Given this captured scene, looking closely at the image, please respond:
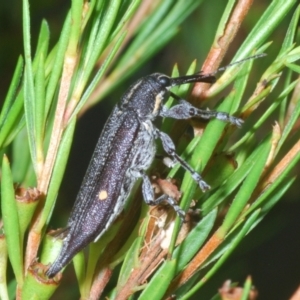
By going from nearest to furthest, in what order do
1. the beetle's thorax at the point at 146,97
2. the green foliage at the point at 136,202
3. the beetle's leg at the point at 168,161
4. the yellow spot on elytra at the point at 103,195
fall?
the green foliage at the point at 136,202 < the beetle's leg at the point at 168,161 < the yellow spot on elytra at the point at 103,195 < the beetle's thorax at the point at 146,97

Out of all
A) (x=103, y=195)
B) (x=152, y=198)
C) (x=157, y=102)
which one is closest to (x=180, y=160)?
(x=152, y=198)

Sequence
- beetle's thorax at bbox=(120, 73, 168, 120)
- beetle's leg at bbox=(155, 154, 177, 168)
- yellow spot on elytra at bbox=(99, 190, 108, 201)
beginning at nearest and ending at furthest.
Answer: beetle's leg at bbox=(155, 154, 177, 168), yellow spot on elytra at bbox=(99, 190, 108, 201), beetle's thorax at bbox=(120, 73, 168, 120)

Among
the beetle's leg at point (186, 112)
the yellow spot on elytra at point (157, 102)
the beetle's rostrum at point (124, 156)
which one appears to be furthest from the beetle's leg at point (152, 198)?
the yellow spot on elytra at point (157, 102)

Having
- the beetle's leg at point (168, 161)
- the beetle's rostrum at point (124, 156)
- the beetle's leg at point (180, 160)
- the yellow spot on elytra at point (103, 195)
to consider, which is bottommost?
the yellow spot on elytra at point (103, 195)

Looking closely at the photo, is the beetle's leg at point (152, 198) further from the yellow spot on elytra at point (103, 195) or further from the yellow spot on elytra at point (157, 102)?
the yellow spot on elytra at point (157, 102)

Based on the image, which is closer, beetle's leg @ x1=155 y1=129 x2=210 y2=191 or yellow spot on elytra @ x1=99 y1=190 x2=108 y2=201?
beetle's leg @ x1=155 y1=129 x2=210 y2=191

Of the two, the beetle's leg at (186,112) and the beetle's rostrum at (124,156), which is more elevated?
the beetle's leg at (186,112)

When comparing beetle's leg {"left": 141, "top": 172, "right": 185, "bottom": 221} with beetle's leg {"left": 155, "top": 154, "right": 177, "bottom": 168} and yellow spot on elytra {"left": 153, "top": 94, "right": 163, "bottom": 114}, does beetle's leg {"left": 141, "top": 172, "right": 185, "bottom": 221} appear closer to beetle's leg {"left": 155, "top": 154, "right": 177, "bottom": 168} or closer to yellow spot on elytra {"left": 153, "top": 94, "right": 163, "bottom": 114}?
beetle's leg {"left": 155, "top": 154, "right": 177, "bottom": 168}

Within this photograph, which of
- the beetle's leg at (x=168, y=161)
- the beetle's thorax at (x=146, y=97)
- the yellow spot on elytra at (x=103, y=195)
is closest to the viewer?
the beetle's leg at (x=168, y=161)

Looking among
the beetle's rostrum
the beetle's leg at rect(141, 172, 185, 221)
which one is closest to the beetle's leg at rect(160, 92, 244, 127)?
the beetle's rostrum

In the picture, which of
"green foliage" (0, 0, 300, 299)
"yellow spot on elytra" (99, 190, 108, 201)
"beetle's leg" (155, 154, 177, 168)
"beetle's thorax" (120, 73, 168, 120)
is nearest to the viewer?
"green foliage" (0, 0, 300, 299)
